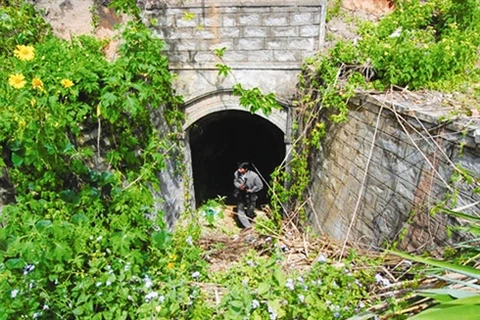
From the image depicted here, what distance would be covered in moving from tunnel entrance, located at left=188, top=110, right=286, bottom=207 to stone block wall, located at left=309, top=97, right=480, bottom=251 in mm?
3397

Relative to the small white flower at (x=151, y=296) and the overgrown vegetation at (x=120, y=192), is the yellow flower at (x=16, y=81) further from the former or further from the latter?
the small white flower at (x=151, y=296)

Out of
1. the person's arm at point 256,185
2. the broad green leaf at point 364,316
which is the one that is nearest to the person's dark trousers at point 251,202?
the person's arm at point 256,185

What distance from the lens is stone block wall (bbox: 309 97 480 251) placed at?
113 inches

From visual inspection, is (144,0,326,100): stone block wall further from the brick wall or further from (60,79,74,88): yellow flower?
(60,79,74,88): yellow flower

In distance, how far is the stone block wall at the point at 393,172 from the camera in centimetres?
287

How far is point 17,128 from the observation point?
2.69 meters

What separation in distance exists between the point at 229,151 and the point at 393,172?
6235 millimetres

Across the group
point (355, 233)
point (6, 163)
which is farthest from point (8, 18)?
point (355, 233)

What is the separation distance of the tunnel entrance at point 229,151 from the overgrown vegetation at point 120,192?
3.26 m

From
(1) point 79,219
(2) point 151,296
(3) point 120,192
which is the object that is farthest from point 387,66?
(1) point 79,219

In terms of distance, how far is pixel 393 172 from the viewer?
3.47m

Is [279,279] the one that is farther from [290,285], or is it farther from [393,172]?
[393,172]

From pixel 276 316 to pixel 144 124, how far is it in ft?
9.97

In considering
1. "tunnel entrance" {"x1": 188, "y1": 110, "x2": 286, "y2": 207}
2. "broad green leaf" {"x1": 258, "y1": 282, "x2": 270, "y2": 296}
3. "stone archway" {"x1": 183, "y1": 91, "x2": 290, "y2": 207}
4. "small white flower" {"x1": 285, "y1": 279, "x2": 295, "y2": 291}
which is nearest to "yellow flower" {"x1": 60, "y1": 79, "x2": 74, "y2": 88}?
"broad green leaf" {"x1": 258, "y1": 282, "x2": 270, "y2": 296}
